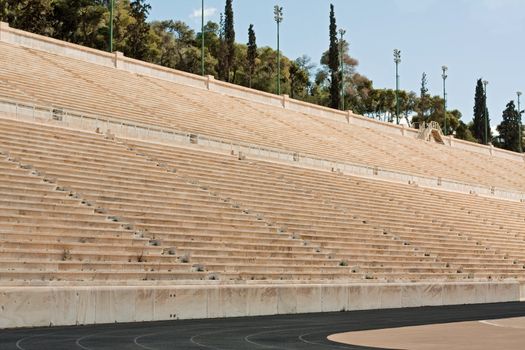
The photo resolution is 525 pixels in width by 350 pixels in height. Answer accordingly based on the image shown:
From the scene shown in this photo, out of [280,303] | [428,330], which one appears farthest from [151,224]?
[428,330]

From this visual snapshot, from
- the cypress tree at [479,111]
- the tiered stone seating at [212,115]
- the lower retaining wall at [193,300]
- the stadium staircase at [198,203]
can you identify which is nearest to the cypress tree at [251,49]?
the tiered stone seating at [212,115]

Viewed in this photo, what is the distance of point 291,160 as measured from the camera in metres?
26.5

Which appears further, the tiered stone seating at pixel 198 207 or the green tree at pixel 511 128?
the green tree at pixel 511 128

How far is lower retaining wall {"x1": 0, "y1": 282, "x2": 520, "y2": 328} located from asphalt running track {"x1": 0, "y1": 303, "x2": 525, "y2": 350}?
34 cm

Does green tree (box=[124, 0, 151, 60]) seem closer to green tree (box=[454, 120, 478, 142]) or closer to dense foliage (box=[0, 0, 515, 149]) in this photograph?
dense foliage (box=[0, 0, 515, 149])

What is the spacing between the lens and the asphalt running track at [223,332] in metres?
8.60

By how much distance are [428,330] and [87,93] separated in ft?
55.6

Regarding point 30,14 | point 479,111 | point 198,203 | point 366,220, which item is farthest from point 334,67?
point 198,203

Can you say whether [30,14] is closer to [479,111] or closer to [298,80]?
[298,80]

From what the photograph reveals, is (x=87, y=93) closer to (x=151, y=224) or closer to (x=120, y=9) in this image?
(x=151, y=224)

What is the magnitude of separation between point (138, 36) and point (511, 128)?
43560mm

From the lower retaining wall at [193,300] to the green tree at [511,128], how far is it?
63.3m

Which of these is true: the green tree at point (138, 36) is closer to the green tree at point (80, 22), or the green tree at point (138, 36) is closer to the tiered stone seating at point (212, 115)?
the green tree at point (80, 22)

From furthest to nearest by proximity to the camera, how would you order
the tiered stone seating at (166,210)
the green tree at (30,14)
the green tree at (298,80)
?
the green tree at (298,80)
the green tree at (30,14)
the tiered stone seating at (166,210)
